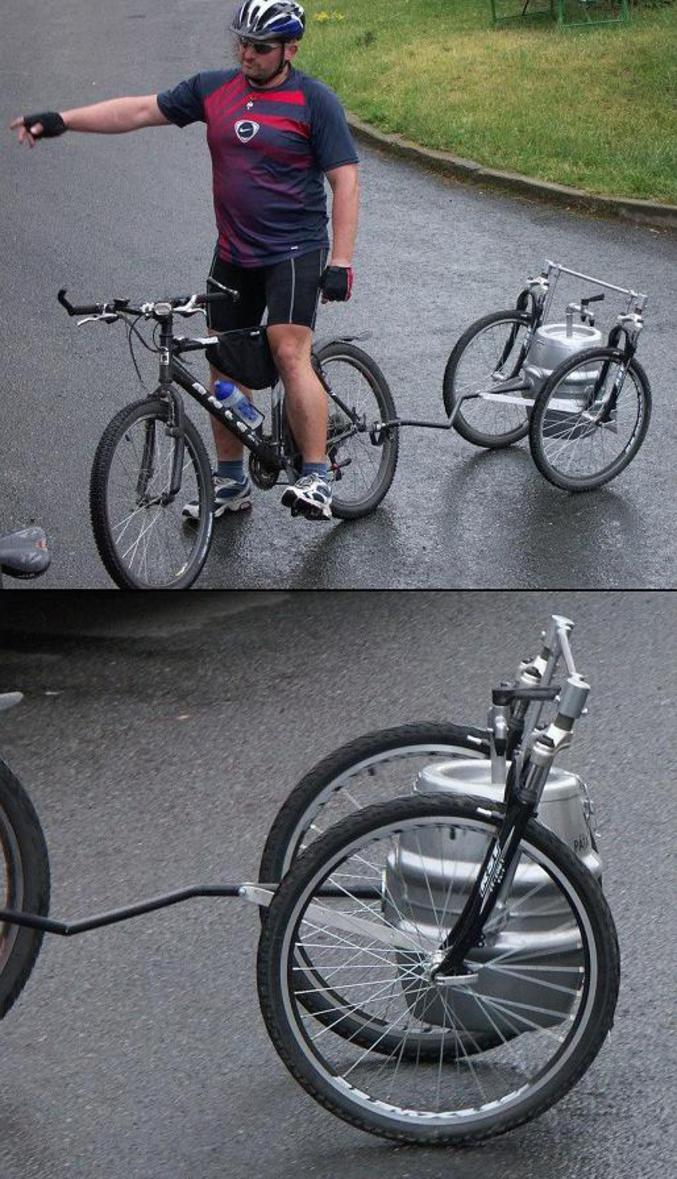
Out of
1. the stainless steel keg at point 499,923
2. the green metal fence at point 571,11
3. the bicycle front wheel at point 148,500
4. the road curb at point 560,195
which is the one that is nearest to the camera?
the stainless steel keg at point 499,923

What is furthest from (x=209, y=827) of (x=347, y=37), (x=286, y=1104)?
(x=347, y=37)

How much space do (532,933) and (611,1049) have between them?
603 mm

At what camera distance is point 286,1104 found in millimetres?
3578

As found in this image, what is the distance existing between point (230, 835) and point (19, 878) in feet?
4.55

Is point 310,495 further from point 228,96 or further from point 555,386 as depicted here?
point 228,96

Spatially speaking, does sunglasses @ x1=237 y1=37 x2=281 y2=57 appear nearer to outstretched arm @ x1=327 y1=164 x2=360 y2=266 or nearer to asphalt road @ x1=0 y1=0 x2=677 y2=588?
asphalt road @ x1=0 y1=0 x2=677 y2=588

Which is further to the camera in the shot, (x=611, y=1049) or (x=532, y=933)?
(x=611, y=1049)

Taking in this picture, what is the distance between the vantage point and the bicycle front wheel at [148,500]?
18.6ft

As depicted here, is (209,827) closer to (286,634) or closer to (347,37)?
(286,634)

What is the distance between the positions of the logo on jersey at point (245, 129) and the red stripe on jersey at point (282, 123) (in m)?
0.02

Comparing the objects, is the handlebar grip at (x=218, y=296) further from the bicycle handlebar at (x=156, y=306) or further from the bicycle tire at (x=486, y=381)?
the bicycle tire at (x=486, y=381)

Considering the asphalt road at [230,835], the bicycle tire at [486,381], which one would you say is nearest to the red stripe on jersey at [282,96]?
the bicycle tire at [486,381]

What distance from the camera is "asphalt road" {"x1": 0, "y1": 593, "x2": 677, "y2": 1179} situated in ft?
11.3

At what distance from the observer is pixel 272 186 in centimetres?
595
